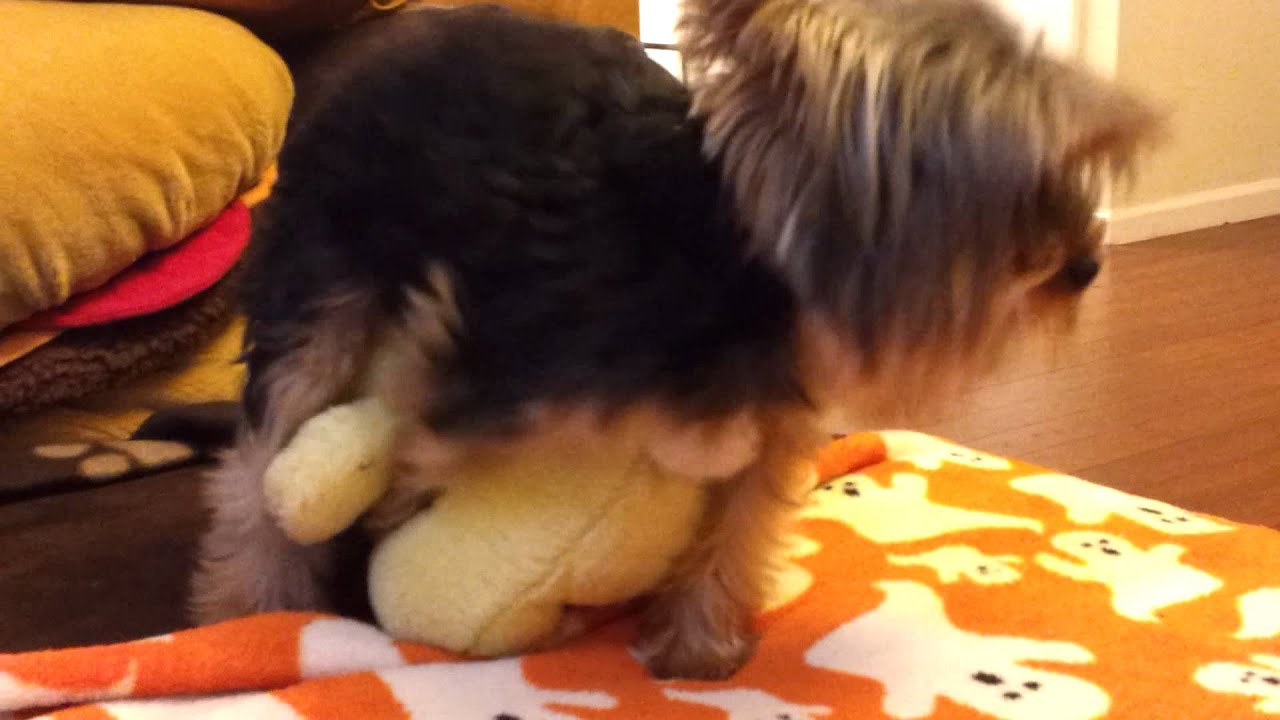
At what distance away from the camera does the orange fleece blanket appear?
3.14 ft

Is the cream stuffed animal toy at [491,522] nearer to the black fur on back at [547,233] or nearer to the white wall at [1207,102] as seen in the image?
the black fur on back at [547,233]

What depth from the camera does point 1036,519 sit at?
133 centimetres

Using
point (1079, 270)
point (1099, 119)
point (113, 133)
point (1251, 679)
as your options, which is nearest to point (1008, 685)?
point (1251, 679)

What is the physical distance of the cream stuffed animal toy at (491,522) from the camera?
3.11 feet

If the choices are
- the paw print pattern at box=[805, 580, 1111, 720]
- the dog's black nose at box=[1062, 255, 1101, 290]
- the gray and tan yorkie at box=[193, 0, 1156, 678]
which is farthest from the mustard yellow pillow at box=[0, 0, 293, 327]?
the dog's black nose at box=[1062, 255, 1101, 290]

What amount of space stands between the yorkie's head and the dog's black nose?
0.03 metres

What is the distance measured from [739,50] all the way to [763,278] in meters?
0.16

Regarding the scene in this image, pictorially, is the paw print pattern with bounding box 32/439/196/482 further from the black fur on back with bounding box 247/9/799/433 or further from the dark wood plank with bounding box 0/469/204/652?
the black fur on back with bounding box 247/9/799/433

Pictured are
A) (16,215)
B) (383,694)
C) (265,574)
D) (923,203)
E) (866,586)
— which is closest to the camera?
(923,203)

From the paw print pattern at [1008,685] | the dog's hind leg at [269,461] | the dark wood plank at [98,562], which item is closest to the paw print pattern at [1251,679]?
the paw print pattern at [1008,685]

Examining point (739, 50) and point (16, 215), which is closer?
point (739, 50)

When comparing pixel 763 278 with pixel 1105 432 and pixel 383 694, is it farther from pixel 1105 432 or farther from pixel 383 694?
pixel 1105 432

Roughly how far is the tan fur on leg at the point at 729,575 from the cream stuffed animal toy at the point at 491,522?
0.06 metres

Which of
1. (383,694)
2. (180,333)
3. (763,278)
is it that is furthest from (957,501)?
(180,333)
